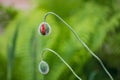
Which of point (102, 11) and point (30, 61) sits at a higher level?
point (102, 11)

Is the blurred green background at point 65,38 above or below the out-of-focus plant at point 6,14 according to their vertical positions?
below

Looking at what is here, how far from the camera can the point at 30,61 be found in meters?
2.48

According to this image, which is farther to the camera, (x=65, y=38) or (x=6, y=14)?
(x=6, y=14)

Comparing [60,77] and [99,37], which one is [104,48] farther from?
[60,77]

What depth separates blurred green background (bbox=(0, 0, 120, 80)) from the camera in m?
2.60

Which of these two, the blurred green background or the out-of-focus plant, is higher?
the out-of-focus plant

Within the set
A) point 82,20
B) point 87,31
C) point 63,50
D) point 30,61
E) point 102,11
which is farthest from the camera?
point 102,11

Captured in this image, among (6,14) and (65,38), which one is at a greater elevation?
(6,14)

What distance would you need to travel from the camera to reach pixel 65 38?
2.81 meters

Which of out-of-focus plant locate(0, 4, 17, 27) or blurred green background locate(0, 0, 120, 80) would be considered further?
A: out-of-focus plant locate(0, 4, 17, 27)

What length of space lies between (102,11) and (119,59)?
363mm

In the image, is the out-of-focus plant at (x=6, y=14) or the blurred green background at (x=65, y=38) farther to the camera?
the out-of-focus plant at (x=6, y=14)

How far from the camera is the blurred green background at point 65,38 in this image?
2.60 metres

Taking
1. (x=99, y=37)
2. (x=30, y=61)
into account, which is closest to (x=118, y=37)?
(x=99, y=37)
